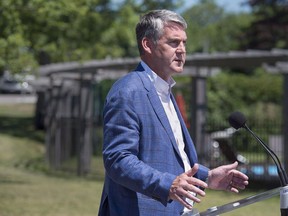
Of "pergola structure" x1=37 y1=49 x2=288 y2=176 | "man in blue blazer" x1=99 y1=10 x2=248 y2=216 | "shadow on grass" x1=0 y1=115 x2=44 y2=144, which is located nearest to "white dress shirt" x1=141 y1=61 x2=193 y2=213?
"man in blue blazer" x1=99 y1=10 x2=248 y2=216

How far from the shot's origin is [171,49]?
3.96 m

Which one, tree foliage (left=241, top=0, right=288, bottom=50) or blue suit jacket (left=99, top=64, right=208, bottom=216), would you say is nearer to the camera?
blue suit jacket (left=99, top=64, right=208, bottom=216)

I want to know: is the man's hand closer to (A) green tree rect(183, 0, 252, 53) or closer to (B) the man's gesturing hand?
(B) the man's gesturing hand

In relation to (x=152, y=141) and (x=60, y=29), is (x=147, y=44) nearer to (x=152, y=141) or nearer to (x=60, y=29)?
(x=152, y=141)

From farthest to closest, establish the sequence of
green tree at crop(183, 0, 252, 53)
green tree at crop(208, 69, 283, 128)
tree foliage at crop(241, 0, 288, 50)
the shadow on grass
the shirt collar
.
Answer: green tree at crop(183, 0, 252, 53) → tree foliage at crop(241, 0, 288, 50) → green tree at crop(208, 69, 283, 128) → the shadow on grass → the shirt collar

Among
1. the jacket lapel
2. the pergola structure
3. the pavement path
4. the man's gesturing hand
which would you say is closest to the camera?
the man's gesturing hand

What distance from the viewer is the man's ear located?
13.1 feet

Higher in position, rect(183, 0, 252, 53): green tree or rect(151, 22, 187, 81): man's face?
rect(151, 22, 187, 81): man's face

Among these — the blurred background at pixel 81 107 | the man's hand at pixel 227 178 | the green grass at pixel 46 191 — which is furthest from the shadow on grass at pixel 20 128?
the man's hand at pixel 227 178

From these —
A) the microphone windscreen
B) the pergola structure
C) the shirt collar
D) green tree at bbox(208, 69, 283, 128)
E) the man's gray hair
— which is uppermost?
the man's gray hair

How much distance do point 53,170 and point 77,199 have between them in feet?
25.1

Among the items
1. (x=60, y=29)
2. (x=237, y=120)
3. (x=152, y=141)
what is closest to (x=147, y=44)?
(x=152, y=141)

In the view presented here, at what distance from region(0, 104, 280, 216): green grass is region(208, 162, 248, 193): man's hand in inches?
334

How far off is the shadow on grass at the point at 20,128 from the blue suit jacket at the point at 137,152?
90.8ft
